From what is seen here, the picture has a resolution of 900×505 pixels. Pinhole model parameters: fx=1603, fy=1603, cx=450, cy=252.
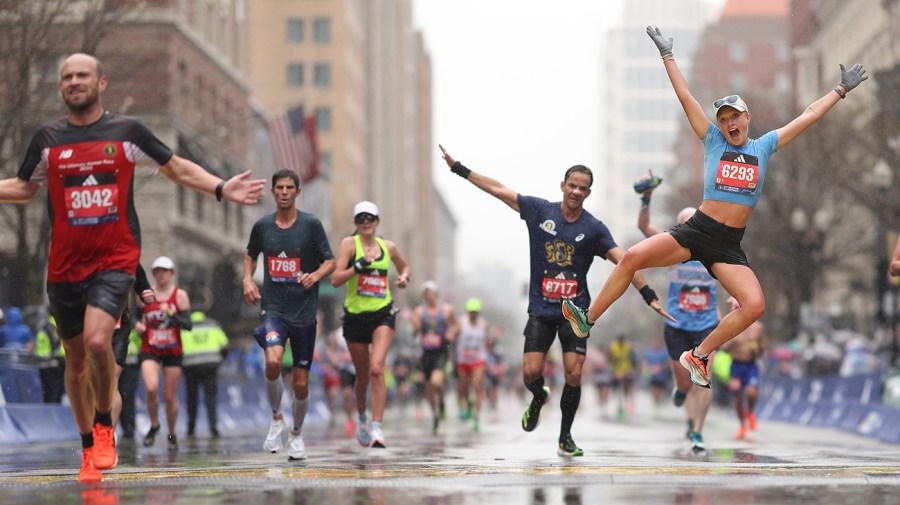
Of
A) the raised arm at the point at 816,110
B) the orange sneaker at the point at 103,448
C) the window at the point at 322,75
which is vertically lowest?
the orange sneaker at the point at 103,448

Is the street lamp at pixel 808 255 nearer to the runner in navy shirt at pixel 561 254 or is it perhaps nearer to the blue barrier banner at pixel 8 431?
the blue barrier banner at pixel 8 431

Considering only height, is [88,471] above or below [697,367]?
below

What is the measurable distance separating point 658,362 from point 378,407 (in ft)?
81.4

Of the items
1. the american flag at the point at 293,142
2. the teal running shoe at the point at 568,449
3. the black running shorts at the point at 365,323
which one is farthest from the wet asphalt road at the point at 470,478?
the american flag at the point at 293,142

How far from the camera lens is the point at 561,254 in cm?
1226

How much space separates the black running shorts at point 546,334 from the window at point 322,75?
8988 centimetres

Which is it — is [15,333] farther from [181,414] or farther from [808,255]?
[808,255]

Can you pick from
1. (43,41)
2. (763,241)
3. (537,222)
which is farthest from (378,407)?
(763,241)

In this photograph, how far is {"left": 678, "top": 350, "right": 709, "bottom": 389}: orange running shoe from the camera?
10.9 metres

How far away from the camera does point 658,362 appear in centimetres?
3831

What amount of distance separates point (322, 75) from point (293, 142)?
1842 inches

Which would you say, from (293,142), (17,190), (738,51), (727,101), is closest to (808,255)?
(293,142)

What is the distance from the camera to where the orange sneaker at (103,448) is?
30.3ft

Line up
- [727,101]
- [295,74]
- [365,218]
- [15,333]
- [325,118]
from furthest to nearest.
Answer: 1. [295,74]
2. [325,118]
3. [15,333]
4. [365,218]
5. [727,101]
